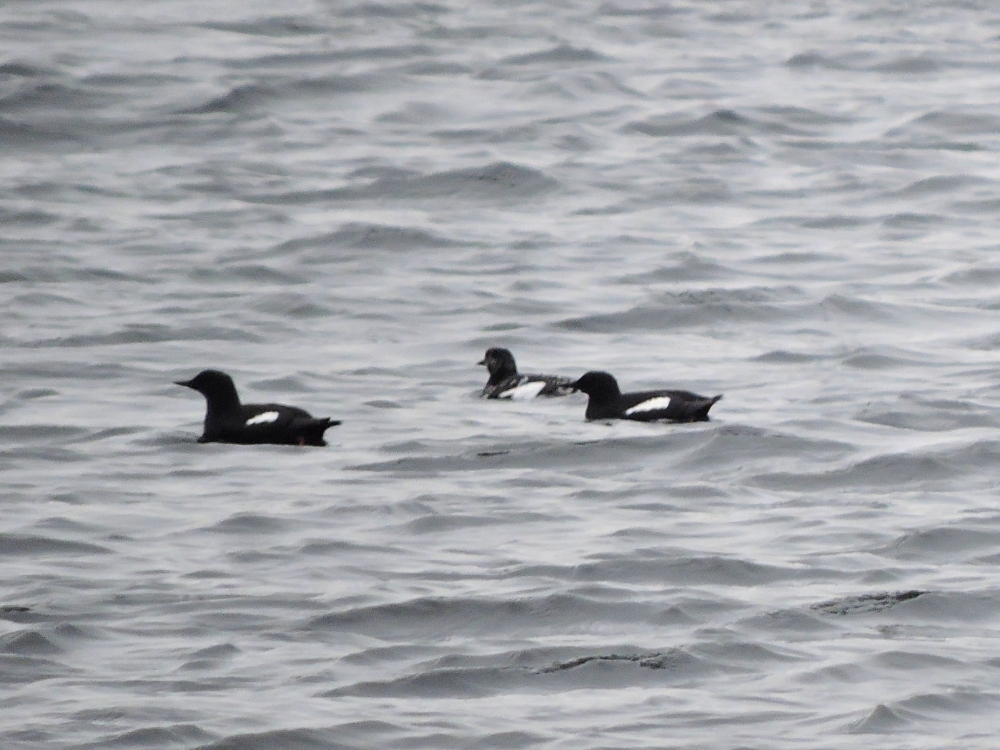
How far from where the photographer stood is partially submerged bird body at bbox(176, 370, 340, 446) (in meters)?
13.5

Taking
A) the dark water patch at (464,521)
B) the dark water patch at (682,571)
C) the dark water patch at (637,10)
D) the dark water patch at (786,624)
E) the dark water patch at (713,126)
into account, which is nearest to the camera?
the dark water patch at (786,624)

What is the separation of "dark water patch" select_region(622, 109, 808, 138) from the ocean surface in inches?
5.2

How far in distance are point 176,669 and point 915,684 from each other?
279cm

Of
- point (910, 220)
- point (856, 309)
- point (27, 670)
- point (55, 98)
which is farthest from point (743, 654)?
point (55, 98)

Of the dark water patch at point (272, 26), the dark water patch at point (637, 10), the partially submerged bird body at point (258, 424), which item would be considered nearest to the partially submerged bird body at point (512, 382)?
the partially submerged bird body at point (258, 424)

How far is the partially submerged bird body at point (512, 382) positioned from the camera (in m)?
15.0

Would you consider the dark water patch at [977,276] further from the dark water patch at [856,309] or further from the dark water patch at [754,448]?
the dark water patch at [754,448]

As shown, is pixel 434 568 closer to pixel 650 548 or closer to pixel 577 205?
pixel 650 548

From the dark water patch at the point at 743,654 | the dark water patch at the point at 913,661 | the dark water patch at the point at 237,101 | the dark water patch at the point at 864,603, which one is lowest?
the dark water patch at the point at 864,603

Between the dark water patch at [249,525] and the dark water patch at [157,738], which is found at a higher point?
the dark water patch at [157,738]

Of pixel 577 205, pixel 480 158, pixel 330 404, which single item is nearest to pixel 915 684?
pixel 330 404

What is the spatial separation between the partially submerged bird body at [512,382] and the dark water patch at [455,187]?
7.10 metres

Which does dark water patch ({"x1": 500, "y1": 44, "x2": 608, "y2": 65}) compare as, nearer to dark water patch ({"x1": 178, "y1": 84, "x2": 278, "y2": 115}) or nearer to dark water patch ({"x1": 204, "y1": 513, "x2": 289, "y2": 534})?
dark water patch ({"x1": 178, "y1": 84, "x2": 278, "y2": 115})

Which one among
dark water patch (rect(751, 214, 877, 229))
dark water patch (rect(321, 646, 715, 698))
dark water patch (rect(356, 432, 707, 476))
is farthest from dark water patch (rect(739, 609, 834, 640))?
dark water patch (rect(751, 214, 877, 229))
